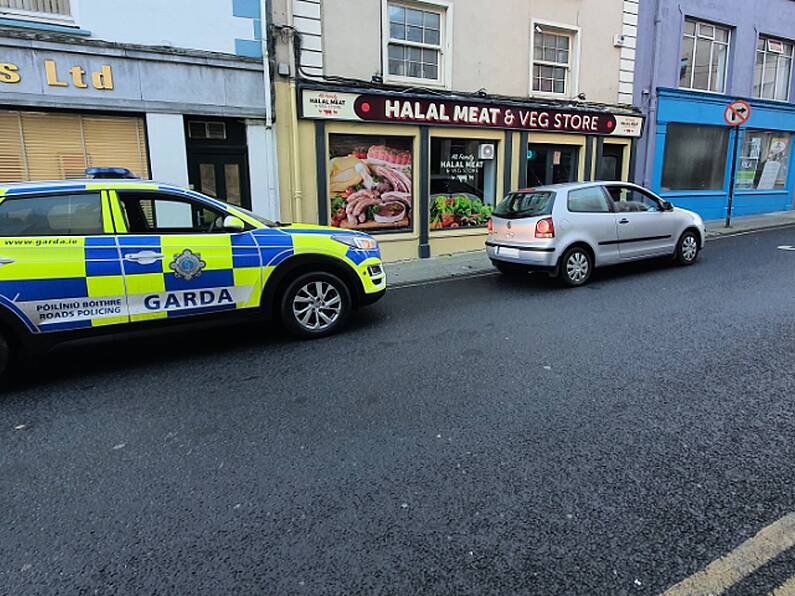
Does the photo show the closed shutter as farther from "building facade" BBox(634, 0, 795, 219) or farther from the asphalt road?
"building facade" BBox(634, 0, 795, 219)

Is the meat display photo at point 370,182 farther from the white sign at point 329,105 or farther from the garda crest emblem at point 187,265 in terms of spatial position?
the garda crest emblem at point 187,265

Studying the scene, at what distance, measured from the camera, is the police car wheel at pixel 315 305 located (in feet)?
18.7

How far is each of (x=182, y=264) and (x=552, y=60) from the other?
10933 millimetres

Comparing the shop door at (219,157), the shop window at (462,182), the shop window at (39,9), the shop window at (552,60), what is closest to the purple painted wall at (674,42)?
the shop window at (552,60)

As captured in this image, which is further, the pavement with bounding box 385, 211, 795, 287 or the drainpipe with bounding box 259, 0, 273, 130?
the pavement with bounding box 385, 211, 795, 287

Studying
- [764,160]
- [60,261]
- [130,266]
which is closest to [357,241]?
[130,266]

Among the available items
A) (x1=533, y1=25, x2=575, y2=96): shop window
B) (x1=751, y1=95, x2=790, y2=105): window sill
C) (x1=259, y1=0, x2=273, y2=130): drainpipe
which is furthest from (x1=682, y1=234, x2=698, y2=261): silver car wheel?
(x1=751, y1=95, x2=790, y2=105): window sill

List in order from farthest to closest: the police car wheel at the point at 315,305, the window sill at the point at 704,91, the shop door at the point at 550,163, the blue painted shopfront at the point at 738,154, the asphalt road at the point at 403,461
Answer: the window sill at the point at 704,91 → the blue painted shopfront at the point at 738,154 → the shop door at the point at 550,163 → the police car wheel at the point at 315,305 → the asphalt road at the point at 403,461

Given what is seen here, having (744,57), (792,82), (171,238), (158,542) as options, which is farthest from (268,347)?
(792,82)

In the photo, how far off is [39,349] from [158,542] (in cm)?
298

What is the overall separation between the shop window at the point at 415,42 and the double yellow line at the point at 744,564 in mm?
10100

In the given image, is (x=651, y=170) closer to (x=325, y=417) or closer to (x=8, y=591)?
(x=325, y=417)

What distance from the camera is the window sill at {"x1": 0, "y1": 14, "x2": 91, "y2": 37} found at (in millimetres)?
7723

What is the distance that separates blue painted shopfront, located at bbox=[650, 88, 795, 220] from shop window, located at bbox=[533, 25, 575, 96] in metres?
3.54
